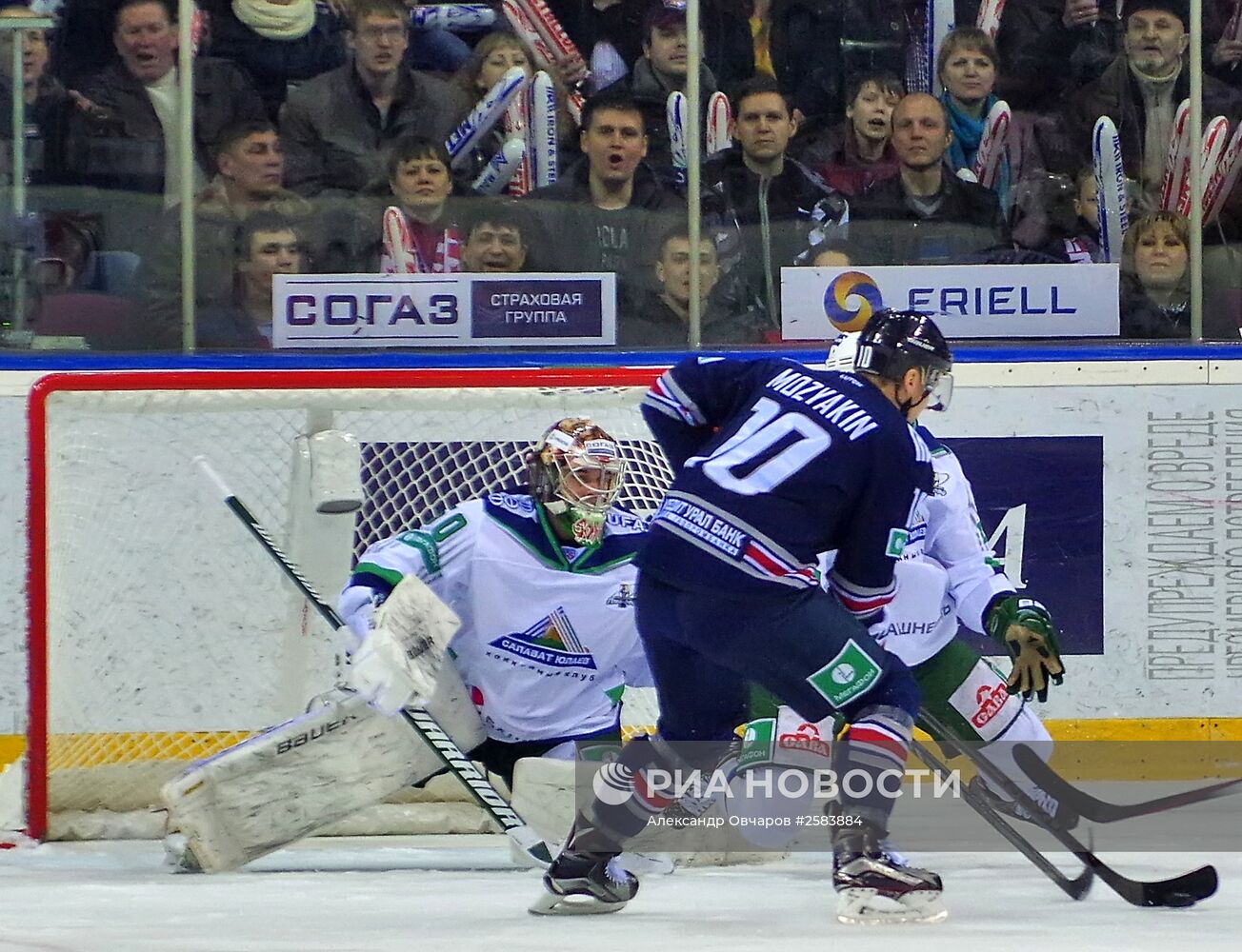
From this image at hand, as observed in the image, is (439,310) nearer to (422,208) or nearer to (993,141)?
(422,208)

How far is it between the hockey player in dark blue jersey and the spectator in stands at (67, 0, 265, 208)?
1792mm

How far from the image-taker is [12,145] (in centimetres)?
415

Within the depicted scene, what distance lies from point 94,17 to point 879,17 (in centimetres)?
171

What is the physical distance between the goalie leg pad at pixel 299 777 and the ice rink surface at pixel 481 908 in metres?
0.07

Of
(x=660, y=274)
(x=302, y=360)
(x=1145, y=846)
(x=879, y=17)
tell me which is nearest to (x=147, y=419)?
(x=302, y=360)

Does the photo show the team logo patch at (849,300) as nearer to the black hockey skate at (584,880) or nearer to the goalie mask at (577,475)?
the goalie mask at (577,475)

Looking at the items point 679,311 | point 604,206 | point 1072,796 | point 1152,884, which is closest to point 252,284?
point 604,206

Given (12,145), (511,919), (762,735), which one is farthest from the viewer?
(12,145)

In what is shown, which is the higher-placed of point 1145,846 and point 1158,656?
point 1158,656

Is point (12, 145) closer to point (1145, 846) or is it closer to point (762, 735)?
point (762, 735)

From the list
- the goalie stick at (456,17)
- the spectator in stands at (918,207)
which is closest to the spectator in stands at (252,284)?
the goalie stick at (456,17)

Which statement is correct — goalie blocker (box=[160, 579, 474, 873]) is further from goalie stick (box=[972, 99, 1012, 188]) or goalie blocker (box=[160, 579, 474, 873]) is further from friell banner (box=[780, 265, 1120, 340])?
goalie stick (box=[972, 99, 1012, 188])

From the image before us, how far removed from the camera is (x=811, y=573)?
2.80 m

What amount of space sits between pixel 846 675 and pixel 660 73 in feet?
6.40
